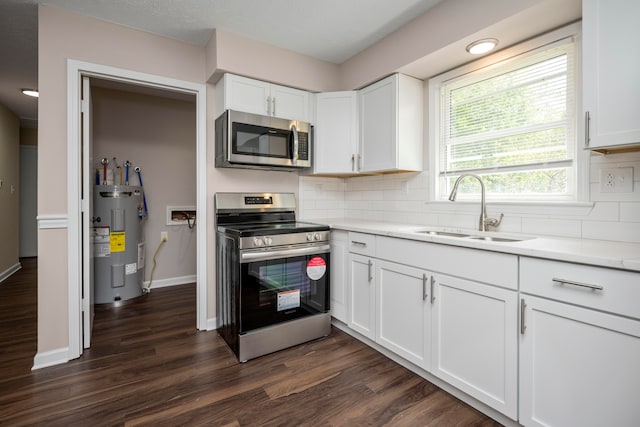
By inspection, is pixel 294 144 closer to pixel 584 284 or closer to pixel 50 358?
pixel 584 284

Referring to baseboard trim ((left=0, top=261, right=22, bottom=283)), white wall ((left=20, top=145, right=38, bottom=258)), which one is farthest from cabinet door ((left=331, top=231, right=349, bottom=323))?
white wall ((left=20, top=145, right=38, bottom=258))

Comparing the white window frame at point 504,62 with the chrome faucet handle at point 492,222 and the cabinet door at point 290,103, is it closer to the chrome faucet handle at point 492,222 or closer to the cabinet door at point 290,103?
the chrome faucet handle at point 492,222

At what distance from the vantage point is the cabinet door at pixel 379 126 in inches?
101

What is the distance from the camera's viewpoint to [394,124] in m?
2.55

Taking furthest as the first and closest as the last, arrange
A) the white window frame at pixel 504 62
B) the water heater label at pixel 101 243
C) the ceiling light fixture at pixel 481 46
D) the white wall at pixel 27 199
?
the white wall at pixel 27 199, the water heater label at pixel 101 243, the ceiling light fixture at pixel 481 46, the white window frame at pixel 504 62

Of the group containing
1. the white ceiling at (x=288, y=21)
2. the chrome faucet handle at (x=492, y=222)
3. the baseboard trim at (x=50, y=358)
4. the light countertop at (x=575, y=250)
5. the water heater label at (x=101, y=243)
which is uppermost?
the white ceiling at (x=288, y=21)

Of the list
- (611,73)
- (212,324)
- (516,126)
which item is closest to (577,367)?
(611,73)

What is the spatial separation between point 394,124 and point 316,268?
4.33 ft

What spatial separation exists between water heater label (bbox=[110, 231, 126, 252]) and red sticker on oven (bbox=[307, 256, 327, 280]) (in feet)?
7.18

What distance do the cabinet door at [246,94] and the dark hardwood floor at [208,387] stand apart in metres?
1.89

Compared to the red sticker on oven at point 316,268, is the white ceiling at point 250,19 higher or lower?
higher

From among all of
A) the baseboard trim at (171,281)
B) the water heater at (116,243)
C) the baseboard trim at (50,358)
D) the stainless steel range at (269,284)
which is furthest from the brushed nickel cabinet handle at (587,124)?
the baseboard trim at (171,281)

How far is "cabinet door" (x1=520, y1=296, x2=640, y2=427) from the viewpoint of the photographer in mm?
1132

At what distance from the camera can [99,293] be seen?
3244 millimetres
